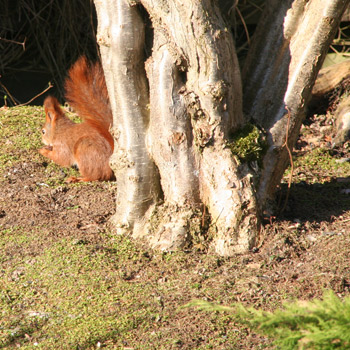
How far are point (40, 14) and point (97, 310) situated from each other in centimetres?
647

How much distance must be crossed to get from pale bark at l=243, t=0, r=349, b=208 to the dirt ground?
378mm

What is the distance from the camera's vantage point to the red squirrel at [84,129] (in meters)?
4.39

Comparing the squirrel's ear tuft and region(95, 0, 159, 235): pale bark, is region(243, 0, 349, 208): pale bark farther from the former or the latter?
the squirrel's ear tuft

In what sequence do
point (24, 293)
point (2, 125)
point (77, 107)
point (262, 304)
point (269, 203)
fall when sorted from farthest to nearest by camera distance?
1. point (2, 125)
2. point (77, 107)
3. point (269, 203)
4. point (24, 293)
5. point (262, 304)

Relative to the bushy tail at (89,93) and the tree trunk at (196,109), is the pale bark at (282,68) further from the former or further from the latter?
the bushy tail at (89,93)

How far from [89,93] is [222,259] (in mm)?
1962

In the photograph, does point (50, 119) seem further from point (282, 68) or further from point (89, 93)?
point (282, 68)

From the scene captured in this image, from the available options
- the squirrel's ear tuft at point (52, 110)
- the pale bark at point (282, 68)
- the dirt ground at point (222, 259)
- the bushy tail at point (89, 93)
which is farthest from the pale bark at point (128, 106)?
the squirrel's ear tuft at point (52, 110)

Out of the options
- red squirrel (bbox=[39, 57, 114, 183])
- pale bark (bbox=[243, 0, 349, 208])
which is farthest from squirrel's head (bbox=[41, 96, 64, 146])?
pale bark (bbox=[243, 0, 349, 208])

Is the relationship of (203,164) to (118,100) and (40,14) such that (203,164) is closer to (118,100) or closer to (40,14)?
(118,100)

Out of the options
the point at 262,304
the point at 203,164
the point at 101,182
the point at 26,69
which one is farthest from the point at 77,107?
the point at 26,69

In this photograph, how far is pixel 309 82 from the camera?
3.39 metres

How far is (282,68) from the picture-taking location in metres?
3.41

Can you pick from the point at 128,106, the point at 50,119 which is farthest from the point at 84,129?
the point at 128,106
